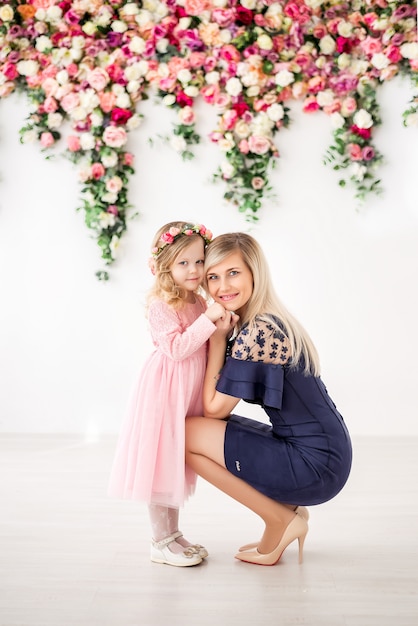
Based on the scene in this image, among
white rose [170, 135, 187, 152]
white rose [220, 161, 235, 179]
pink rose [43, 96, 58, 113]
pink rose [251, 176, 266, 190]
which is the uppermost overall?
pink rose [43, 96, 58, 113]

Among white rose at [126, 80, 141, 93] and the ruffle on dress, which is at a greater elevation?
white rose at [126, 80, 141, 93]

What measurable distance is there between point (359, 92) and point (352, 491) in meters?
2.19

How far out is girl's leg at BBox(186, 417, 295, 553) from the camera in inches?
84.7

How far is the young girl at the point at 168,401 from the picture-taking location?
7.02 ft

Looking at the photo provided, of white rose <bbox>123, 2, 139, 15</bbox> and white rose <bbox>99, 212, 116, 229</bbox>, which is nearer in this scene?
white rose <bbox>123, 2, 139, 15</bbox>

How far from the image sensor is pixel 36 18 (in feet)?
13.0

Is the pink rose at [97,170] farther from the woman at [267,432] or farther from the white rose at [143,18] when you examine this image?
the woman at [267,432]

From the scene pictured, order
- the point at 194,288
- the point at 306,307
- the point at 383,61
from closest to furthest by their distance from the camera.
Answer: the point at 194,288
the point at 383,61
the point at 306,307

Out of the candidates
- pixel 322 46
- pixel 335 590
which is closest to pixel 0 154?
pixel 322 46

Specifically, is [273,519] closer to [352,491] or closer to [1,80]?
[352,491]

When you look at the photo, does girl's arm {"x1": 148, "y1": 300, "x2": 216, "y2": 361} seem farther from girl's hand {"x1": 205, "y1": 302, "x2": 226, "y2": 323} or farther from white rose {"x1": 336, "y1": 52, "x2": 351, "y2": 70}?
white rose {"x1": 336, "y1": 52, "x2": 351, "y2": 70}

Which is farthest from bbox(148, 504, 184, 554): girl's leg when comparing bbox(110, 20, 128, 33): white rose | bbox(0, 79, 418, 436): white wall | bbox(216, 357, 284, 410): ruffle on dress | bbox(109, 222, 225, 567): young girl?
bbox(110, 20, 128, 33): white rose

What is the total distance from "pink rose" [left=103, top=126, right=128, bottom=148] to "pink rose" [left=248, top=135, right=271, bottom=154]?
2.35 feet

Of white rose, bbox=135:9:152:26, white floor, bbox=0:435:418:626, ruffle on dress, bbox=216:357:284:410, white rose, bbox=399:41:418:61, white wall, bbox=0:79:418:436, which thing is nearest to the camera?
white floor, bbox=0:435:418:626
